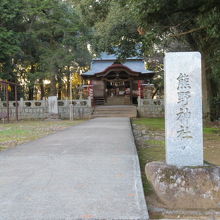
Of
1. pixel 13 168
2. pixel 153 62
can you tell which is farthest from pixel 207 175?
pixel 153 62

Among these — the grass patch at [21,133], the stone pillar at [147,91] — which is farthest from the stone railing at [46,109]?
the grass patch at [21,133]

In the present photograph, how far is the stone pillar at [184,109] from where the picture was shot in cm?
462

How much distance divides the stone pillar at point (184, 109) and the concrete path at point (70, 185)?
2.53ft

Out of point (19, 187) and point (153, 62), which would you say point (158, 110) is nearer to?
point (153, 62)

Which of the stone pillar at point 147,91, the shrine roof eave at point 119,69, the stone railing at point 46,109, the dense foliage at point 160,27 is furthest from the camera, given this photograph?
the stone pillar at point 147,91

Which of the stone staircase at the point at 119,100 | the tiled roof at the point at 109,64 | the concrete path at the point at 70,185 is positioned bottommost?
the concrete path at the point at 70,185

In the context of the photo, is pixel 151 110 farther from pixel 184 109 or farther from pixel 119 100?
pixel 184 109

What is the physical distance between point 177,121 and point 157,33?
24.0 feet

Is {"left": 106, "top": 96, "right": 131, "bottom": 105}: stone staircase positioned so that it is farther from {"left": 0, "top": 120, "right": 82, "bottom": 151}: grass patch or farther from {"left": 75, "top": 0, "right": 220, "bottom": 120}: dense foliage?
{"left": 0, "top": 120, "right": 82, "bottom": 151}: grass patch

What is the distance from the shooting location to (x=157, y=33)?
11320mm

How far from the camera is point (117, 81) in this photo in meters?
29.4

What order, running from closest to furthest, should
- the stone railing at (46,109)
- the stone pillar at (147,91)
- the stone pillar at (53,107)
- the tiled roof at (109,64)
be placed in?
1. the stone pillar at (53,107)
2. the stone railing at (46,109)
3. the tiled roof at (109,64)
4. the stone pillar at (147,91)

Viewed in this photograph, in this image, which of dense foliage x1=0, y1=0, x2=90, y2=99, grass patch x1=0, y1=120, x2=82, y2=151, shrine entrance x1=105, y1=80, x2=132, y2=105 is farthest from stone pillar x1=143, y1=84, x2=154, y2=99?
grass patch x1=0, y1=120, x2=82, y2=151

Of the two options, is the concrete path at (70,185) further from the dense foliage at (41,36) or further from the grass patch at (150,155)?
the dense foliage at (41,36)
